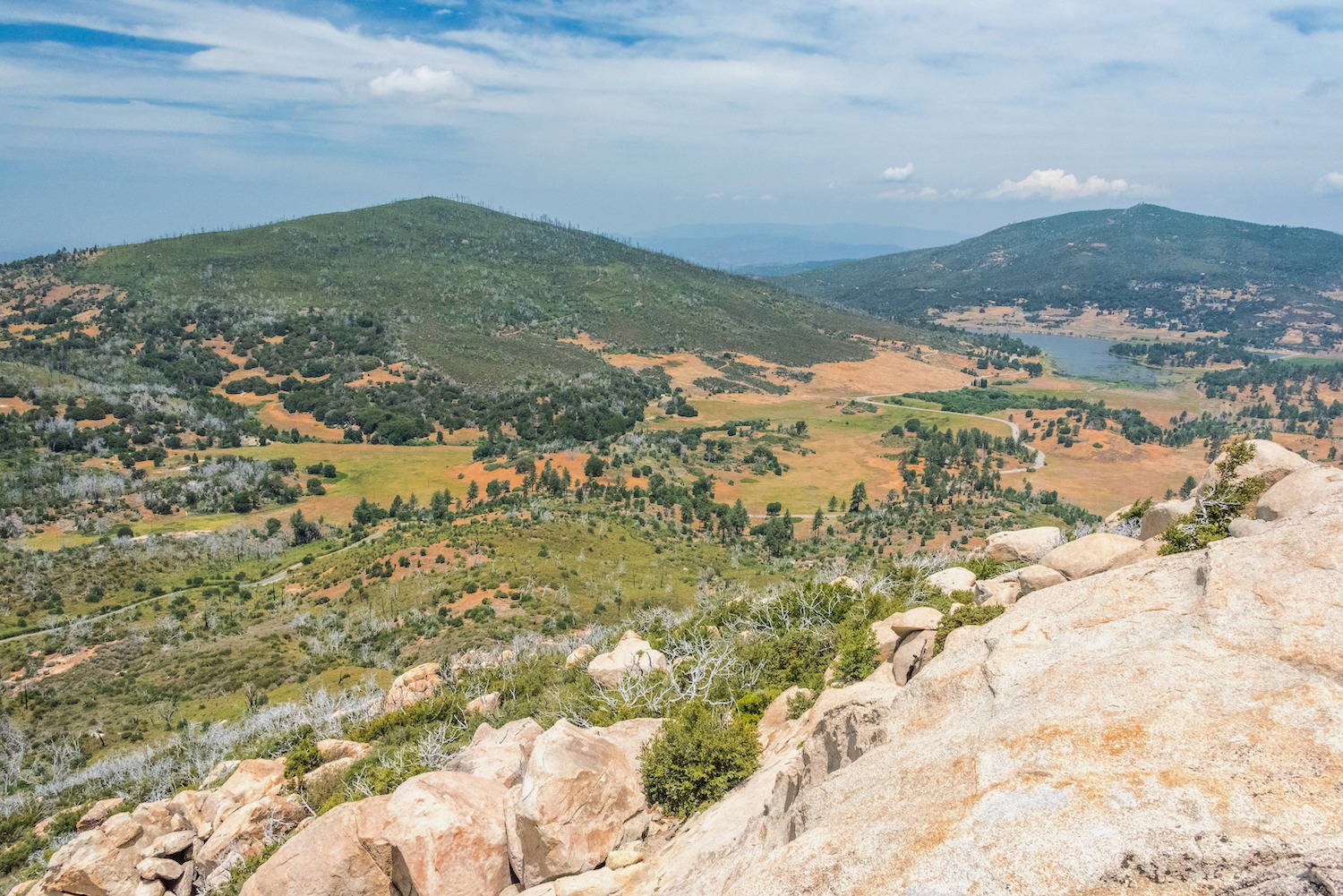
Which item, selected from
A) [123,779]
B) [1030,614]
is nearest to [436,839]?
[1030,614]

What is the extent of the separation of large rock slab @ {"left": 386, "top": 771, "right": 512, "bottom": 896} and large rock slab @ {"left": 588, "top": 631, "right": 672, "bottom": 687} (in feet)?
29.8

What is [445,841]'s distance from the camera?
13594 millimetres

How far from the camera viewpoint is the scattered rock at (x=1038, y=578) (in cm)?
1805

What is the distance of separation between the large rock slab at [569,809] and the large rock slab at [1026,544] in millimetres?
18467

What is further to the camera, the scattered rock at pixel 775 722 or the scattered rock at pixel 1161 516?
the scattered rock at pixel 1161 516

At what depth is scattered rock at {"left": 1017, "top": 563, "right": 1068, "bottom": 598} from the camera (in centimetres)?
1805

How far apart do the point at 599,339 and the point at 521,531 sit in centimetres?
13060

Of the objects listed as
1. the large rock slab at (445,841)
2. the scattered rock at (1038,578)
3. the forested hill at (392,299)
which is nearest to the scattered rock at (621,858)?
the large rock slab at (445,841)

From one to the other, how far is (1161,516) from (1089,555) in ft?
17.3

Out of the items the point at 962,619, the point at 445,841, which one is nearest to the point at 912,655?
the point at 962,619

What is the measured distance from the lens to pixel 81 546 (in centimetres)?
6781

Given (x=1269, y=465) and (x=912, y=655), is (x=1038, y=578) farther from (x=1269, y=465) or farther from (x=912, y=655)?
(x=1269, y=465)

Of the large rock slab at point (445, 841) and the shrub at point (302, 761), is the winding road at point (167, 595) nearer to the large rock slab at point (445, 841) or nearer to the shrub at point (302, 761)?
Result: the shrub at point (302, 761)

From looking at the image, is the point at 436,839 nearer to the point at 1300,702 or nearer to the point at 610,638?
the point at 1300,702
